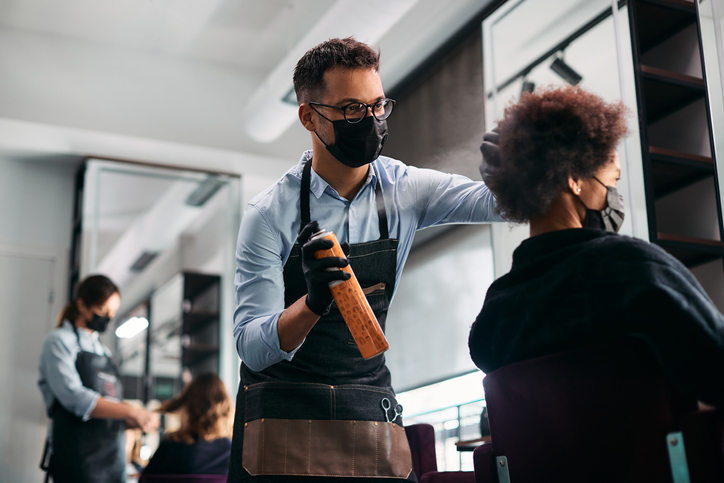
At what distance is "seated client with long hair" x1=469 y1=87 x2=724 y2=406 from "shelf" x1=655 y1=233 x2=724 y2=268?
4.13 feet

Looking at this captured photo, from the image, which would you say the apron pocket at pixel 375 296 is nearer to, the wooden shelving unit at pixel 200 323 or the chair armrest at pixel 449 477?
the chair armrest at pixel 449 477

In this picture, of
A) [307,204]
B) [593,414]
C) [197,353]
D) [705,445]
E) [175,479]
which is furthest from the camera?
[197,353]

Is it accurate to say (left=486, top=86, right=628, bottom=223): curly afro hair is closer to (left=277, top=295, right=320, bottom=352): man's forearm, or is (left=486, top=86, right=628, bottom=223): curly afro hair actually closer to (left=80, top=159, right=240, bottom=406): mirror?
(left=277, top=295, right=320, bottom=352): man's forearm

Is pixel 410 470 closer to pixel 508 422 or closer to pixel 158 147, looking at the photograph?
pixel 508 422

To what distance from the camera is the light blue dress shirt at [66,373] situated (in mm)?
3422

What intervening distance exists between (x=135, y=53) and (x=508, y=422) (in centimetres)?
497

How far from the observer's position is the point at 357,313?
121 cm

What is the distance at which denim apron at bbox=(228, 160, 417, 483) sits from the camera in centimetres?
137

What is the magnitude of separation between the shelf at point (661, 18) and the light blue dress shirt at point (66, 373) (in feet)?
10.1

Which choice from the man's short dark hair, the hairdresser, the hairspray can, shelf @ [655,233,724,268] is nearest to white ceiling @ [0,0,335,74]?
the hairdresser

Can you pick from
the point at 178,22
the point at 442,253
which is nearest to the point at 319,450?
the point at 442,253

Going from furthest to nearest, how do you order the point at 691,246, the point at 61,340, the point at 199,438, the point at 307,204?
the point at 61,340 < the point at 199,438 < the point at 691,246 < the point at 307,204

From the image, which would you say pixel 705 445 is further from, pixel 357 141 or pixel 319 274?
pixel 357 141

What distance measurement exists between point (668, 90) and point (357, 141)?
5.32 ft
